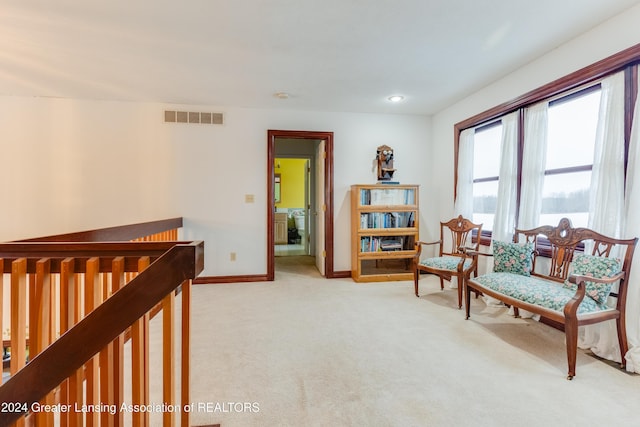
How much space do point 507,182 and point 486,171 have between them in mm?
573

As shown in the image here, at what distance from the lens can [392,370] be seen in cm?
200

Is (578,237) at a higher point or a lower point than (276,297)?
higher

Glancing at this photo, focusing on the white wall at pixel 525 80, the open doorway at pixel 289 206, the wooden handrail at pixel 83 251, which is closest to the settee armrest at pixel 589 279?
the white wall at pixel 525 80

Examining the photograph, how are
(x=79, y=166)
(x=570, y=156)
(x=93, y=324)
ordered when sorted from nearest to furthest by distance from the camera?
1. (x=93, y=324)
2. (x=570, y=156)
3. (x=79, y=166)

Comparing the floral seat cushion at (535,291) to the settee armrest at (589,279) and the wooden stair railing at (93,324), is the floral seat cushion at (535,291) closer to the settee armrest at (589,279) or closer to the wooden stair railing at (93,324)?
the settee armrest at (589,279)

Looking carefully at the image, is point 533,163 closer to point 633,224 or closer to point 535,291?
point 633,224

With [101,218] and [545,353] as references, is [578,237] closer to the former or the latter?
[545,353]

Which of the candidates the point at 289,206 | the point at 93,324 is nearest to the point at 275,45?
the point at 93,324

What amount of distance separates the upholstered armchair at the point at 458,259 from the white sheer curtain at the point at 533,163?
0.58 meters

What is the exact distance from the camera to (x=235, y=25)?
90.4 inches

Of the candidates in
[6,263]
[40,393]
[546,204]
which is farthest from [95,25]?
[546,204]

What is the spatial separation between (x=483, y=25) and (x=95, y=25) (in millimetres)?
2849

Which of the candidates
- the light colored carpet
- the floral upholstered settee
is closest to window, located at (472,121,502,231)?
the floral upholstered settee

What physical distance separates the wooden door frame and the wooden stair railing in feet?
9.93
